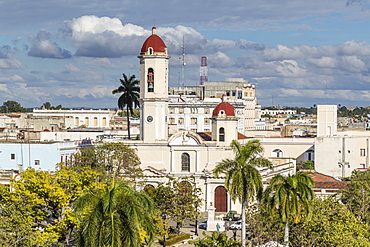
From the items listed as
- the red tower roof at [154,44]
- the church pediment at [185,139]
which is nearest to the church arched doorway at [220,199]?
the church pediment at [185,139]

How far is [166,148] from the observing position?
7206 cm

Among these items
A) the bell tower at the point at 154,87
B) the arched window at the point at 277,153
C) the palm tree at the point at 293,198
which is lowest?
Result: the arched window at the point at 277,153

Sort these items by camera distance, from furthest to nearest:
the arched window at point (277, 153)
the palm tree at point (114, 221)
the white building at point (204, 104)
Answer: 1. the white building at point (204, 104)
2. the arched window at point (277, 153)
3. the palm tree at point (114, 221)

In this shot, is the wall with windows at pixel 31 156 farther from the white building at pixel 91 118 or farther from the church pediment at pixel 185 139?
the white building at pixel 91 118

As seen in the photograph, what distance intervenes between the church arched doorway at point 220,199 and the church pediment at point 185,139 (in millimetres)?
5727

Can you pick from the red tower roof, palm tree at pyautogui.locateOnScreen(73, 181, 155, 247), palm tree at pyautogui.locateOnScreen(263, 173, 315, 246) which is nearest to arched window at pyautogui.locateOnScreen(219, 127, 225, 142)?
the red tower roof

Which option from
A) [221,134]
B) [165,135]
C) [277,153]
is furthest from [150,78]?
[277,153]

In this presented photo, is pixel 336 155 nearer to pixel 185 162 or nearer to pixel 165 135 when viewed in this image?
pixel 185 162

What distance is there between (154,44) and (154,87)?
173 inches

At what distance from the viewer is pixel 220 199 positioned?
6875 cm

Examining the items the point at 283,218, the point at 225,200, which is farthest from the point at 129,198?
the point at 225,200

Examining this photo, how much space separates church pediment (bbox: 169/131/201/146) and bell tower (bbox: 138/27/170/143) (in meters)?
1.17

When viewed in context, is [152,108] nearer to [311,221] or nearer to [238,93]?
[311,221]

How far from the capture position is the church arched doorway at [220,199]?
68625 millimetres
